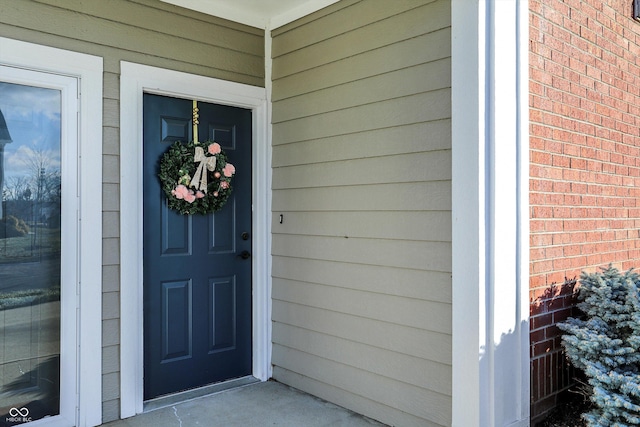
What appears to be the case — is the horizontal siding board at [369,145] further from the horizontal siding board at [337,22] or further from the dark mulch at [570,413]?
the dark mulch at [570,413]

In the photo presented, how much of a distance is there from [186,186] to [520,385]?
6.92 feet

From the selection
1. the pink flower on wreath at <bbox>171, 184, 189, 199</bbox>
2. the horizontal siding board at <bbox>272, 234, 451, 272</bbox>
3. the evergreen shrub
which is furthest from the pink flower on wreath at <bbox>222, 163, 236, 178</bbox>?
the evergreen shrub

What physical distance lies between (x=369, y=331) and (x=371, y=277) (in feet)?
1.00

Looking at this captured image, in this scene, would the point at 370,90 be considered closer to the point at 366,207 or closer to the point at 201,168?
the point at 366,207

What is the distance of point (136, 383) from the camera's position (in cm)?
287

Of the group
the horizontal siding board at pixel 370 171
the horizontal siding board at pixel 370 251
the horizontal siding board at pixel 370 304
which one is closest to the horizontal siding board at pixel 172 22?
the horizontal siding board at pixel 370 171

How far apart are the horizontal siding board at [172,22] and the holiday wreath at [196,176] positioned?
67cm

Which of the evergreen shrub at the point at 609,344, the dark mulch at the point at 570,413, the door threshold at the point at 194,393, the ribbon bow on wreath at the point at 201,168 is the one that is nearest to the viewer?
the evergreen shrub at the point at 609,344

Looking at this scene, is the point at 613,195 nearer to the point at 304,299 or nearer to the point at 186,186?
the point at 304,299

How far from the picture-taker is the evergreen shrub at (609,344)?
208cm

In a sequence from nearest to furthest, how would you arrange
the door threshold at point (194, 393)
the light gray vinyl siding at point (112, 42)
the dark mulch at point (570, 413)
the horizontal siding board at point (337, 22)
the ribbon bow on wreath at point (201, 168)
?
the dark mulch at point (570, 413)
the light gray vinyl siding at point (112, 42)
the horizontal siding board at point (337, 22)
the door threshold at point (194, 393)
the ribbon bow on wreath at point (201, 168)

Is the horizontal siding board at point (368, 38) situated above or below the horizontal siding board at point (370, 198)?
above

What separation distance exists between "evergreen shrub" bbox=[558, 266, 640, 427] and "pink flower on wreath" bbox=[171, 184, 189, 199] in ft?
7.14

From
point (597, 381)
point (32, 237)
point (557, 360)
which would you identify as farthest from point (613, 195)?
point (32, 237)
